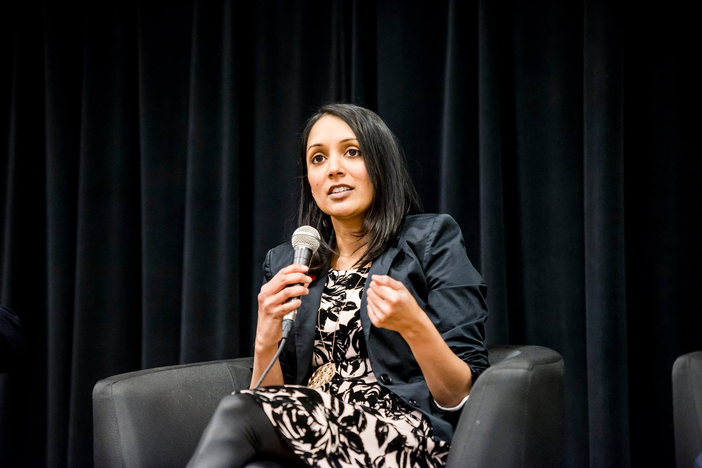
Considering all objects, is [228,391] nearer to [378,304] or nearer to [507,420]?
[378,304]

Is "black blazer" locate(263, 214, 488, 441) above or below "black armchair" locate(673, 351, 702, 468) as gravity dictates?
above

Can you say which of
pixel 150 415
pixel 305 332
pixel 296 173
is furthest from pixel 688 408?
pixel 296 173

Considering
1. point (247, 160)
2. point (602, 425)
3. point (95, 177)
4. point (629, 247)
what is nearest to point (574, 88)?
point (629, 247)

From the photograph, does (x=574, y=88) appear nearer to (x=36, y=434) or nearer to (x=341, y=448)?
(x=341, y=448)

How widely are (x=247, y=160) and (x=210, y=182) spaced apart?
0.54 feet

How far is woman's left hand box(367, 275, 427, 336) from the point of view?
3.74 feet

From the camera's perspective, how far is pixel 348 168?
155cm

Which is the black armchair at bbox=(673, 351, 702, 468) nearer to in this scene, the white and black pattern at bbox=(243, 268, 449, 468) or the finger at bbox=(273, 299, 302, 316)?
the white and black pattern at bbox=(243, 268, 449, 468)

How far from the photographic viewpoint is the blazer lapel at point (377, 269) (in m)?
1.40

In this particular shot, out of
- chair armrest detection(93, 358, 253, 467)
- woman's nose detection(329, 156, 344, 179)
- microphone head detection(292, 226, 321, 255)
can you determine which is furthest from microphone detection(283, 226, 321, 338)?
chair armrest detection(93, 358, 253, 467)

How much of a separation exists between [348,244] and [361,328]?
0.94 feet

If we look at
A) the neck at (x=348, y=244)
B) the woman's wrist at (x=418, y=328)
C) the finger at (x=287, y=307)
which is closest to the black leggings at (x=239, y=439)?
the finger at (x=287, y=307)

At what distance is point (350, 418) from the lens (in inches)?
45.7

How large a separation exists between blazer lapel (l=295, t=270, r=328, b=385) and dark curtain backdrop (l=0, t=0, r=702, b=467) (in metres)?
0.62
